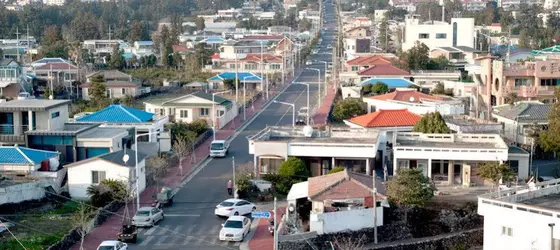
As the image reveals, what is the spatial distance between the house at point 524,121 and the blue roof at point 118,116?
12.7 m

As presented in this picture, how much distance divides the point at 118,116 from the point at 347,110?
36.6ft

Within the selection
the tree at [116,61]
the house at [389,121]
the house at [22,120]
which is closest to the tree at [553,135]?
the house at [389,121]

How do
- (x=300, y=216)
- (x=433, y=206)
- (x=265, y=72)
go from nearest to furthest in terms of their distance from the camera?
(x=300, y=216), (x=433, y=206), (x=265, y=72)

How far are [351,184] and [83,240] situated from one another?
6.29m

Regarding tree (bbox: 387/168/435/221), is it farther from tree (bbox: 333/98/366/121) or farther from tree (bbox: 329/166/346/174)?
tree (bbox: 333/98/366/121)

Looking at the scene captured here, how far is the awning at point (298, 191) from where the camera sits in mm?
21077

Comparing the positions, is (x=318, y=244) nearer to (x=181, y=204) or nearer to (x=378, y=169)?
(x=181, y=204)

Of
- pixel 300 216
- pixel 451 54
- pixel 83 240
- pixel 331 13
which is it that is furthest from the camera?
pixel 331 13

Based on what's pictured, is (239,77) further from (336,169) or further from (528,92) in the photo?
(336,169)

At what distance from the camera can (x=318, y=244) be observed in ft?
63.4

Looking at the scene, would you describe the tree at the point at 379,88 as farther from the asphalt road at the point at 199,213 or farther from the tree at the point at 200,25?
the tree at the point at 200,25

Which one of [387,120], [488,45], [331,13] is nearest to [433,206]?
[387,120]

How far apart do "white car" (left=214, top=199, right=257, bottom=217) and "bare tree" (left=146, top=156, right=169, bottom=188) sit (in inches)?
148

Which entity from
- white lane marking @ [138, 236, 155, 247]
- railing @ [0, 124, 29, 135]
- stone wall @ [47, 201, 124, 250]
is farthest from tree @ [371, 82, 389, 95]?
white lane marking @ [138, 236, 155, 247]
